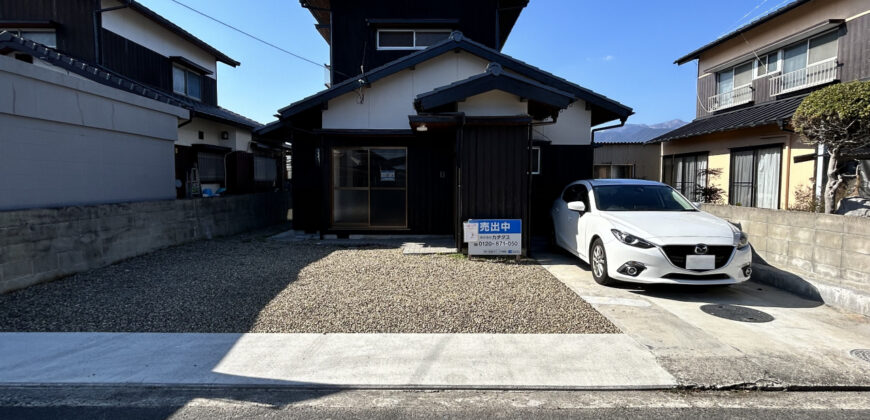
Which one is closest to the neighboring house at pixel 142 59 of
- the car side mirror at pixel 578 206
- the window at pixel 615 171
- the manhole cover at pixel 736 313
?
the car side mirror at pixel 578 206

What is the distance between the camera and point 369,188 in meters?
9.65

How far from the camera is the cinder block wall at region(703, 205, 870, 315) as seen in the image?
488cm

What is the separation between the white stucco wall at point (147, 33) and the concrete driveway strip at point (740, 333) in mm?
14273

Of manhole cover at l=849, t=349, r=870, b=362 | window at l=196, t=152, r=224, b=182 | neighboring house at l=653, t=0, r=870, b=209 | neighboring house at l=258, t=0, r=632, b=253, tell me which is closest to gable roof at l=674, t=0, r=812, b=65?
neighboring house at l=653, t=0, r=870, b=209

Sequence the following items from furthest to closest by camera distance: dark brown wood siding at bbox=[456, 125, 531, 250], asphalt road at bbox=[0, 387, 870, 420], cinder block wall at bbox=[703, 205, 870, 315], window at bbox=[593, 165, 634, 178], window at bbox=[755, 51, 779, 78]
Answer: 1. window at bbox=[593, 165, 634, 178]
2. window at bbox=[755, 51, 779, 78]
3. dark brown wood siding at bbox=[456, 125, 531, 250]
4. cinder block wall at bbox=[703, 205, 870, 315]
5. asphalt road at bbox=[0, 387, 870, 420]

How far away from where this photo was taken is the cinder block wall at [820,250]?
4879 mm

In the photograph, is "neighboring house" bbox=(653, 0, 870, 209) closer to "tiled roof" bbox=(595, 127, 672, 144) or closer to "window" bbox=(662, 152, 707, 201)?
"window" bbox=(662, 152, 707, 201)

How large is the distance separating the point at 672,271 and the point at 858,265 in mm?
2097

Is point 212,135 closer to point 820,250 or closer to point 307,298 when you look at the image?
point 307,298

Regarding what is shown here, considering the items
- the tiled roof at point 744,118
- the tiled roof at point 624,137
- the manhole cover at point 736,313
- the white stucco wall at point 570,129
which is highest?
the tiled roof at point 624,137

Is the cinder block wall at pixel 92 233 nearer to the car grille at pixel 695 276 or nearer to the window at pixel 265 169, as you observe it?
the window at pixel 265 169

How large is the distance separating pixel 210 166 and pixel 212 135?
1.11 metres

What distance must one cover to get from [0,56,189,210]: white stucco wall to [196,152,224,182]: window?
3.68 m

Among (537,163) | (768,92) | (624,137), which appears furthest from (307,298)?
(624,137)
